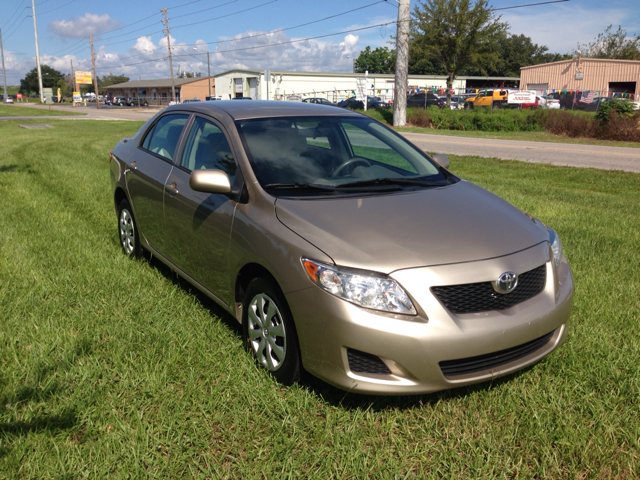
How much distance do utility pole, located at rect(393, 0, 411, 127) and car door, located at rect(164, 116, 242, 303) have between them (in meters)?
27.2

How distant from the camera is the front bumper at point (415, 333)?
2.58 meters

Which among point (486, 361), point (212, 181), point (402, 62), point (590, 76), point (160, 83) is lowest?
point (486, 361)

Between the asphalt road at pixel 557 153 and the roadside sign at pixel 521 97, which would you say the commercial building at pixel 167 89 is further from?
the asphalt road at pixel 557 153

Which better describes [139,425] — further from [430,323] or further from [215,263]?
[430,323]

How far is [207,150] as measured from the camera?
402 centimetres

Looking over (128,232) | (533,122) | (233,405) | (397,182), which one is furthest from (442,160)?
(533,122)

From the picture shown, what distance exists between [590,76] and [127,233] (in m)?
56.1

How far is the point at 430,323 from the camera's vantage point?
2.58 m

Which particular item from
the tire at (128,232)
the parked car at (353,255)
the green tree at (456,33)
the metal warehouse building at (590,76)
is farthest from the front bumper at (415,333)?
the metal warehouse building at (590,76)

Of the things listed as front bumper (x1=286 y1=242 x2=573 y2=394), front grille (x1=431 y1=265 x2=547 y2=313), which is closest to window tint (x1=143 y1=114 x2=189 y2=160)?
front bumper (x1=286 y1=242 x2=573 y2=394)

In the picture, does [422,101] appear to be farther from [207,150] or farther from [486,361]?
[486,361]

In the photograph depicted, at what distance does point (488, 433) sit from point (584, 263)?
3.10 metres

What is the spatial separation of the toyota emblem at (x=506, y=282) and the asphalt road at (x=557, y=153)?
1196 centimetres

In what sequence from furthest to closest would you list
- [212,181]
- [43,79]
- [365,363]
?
[43,79] < [212,181] < [365,363]
